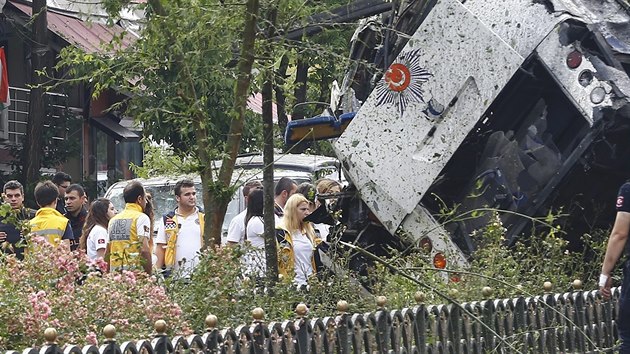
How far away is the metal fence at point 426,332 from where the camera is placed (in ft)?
17.6

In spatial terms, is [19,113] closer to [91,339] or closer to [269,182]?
[269,182]

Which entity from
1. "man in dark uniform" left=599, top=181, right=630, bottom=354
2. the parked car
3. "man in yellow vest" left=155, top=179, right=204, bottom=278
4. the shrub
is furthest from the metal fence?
the parked car

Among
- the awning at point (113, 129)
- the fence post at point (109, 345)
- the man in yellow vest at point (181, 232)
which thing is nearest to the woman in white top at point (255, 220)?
the man in yellow vest at point (181, 232)

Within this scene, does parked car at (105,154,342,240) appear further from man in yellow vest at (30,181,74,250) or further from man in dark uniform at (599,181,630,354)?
man in dark uniform at (599,181,630,354)

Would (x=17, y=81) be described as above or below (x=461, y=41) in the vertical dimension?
above

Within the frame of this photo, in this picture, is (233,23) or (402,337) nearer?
(402,337)

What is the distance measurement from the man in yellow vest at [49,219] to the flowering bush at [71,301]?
386cm

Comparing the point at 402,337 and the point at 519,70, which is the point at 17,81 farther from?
the point at 402,337

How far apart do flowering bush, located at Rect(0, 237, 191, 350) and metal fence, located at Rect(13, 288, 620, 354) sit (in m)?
0.36

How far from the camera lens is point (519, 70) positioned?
9805 millimetres

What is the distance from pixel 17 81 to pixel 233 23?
18.7m

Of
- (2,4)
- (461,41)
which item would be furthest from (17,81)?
(461,41)

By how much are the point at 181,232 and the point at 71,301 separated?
5040 millimetres

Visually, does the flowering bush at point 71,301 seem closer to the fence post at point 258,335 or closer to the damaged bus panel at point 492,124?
the fence post at point 258,335
